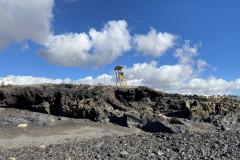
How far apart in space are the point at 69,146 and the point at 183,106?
1126 cm

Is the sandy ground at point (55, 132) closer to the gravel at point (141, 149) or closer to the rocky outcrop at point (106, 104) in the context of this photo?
the gravel at point (141, 149)

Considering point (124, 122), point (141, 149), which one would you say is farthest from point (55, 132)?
point (141, 149)

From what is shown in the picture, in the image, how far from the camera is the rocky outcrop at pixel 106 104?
1622 centimetres

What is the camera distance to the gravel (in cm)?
809

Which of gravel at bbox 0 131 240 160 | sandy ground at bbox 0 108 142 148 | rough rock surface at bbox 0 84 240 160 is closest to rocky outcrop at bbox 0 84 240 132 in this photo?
rough rock surface at bbox 0 84 240 160

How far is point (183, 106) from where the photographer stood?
17.1 m

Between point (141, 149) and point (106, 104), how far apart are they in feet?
27.1

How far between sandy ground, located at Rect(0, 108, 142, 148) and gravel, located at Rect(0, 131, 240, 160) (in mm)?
899

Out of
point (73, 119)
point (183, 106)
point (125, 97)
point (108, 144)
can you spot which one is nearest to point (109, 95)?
point (125, 97)

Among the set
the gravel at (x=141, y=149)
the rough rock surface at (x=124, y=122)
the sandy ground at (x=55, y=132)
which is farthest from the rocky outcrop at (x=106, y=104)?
the gravel at (x=141, y=149)

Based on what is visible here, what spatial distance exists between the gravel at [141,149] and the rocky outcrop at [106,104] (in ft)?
15.2

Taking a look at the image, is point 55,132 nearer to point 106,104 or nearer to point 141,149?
point 106,104

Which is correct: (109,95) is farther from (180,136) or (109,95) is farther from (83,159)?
(83,159)

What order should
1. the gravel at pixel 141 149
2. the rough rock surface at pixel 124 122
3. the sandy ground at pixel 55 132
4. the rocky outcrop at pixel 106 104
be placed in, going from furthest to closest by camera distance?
1. the rocky outcrop at pixel 106 104
2. the sandy ground at pixel 55 132
3. the rough rock surface at pixel 124 122
4. the gravel at pixel 141 149
